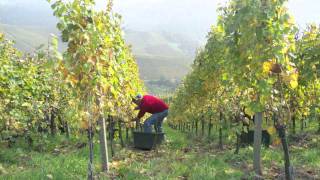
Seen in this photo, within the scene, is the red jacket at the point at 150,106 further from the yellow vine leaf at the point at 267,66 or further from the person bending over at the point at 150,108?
the yellow vine leaf at the point at 267,66

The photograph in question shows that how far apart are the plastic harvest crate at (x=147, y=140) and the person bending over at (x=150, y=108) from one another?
0.64 metres

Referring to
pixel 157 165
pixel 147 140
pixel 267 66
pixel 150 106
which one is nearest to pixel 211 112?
pixel 150 106

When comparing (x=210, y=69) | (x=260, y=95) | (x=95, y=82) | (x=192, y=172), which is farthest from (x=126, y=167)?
(x=210, y=69)

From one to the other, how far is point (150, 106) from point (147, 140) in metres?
1.31

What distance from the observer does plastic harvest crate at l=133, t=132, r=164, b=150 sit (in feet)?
39.1

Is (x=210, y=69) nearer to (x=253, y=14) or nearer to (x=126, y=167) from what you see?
(x=126, y=167)

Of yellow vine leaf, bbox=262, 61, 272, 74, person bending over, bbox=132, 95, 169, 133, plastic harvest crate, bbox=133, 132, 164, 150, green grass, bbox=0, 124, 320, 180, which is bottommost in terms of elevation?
green grass, bbox=0, 124, 320, 180

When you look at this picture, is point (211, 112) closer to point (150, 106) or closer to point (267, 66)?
point (150, 106)

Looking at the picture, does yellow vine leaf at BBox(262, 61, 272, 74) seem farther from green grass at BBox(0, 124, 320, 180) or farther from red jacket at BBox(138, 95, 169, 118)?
red jacket at BBox(138, 95, 169, 118)

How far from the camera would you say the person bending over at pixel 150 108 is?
12.6m

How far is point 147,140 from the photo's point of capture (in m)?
12.0

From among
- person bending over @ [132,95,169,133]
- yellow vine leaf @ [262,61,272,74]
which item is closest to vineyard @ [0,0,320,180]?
yellow vine leaf @ [262,61,272,74]

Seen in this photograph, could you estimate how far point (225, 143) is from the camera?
1507cm

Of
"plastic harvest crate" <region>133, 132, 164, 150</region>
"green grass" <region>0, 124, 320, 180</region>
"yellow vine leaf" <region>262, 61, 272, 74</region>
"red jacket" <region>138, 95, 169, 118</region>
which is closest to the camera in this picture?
"yellow vine leaf" <region>262, 61, 272, 74</region>
